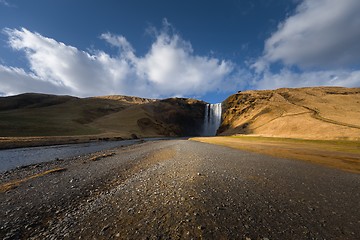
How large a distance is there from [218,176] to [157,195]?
15.6 ft

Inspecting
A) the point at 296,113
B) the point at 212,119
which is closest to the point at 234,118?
the point at 212,119

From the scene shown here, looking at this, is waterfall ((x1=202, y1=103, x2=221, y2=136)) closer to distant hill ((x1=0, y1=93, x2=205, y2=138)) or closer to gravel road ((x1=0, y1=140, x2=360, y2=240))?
distant hill ((x1=0, y1=93, x2=205, y2=138))

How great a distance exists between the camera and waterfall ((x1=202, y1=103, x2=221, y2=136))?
4481 inches

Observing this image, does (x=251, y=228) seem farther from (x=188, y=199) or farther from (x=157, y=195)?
(x=157, y=195)

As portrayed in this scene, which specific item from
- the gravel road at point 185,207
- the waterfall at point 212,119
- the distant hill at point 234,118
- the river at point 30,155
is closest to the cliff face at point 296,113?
the distant hill at point 234,118

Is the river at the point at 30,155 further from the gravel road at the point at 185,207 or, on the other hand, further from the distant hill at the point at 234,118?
the distant hill at the point at 234,118

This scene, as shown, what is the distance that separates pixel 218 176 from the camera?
11.2 m

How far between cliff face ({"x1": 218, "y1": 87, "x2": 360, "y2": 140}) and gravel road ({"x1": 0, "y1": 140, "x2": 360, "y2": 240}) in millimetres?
41180

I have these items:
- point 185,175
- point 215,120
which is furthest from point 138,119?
point 185,175

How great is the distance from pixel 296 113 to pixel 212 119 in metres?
57.0

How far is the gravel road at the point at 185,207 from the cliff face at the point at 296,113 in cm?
4118

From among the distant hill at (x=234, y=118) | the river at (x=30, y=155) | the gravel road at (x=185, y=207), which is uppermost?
the distant hill at (x=234, y=118)

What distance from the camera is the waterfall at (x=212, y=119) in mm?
113812

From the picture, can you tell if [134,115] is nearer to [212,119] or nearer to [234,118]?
[212,119]
